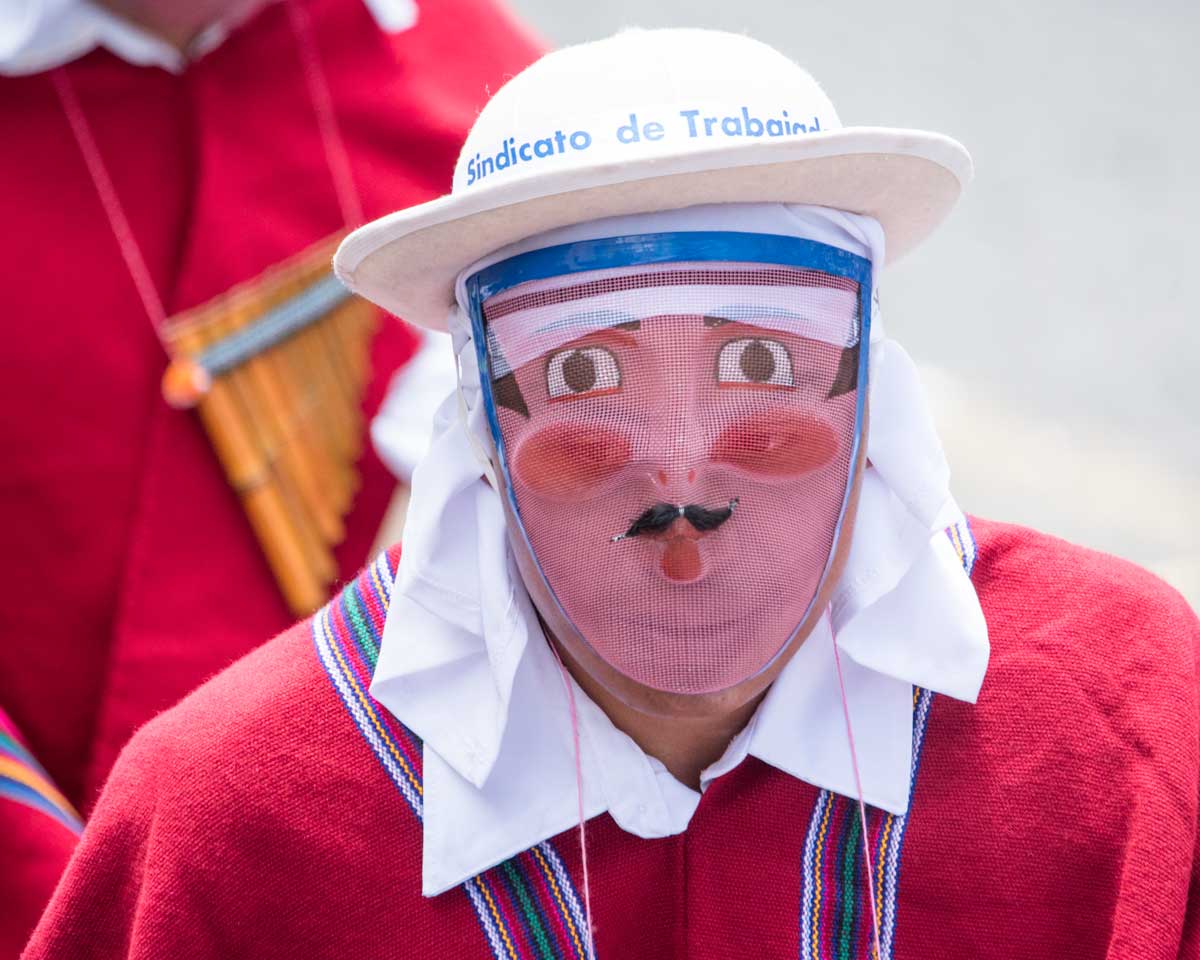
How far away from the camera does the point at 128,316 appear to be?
2.05 metres

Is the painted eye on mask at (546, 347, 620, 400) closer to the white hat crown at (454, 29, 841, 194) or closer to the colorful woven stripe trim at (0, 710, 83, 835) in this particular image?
the white hat crown at (454, 29, 841, 194)

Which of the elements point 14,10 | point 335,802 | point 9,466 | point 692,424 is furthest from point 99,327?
point 692,424

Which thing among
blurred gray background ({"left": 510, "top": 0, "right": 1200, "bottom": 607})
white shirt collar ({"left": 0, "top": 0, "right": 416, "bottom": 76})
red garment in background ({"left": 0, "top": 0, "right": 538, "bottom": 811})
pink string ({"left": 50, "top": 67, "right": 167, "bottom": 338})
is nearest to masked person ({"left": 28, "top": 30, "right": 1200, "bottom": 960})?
red garment in background ({"left": 0, "top": 0, "right": 538, "bottom": 811})

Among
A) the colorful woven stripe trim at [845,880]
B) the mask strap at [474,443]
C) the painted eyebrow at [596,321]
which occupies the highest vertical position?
the painted eyebrow at [596,321]

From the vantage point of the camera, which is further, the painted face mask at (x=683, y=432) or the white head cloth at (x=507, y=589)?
the white head cloth at (x=507, y=589)

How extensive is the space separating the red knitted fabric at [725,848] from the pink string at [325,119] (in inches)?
33.2

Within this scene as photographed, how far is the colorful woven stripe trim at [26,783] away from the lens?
6.08 feet

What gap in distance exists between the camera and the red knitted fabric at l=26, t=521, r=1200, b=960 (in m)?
1.51

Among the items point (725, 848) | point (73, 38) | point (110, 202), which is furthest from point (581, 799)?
point (73, 38)

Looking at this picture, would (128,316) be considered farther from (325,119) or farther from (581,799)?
(581,799)

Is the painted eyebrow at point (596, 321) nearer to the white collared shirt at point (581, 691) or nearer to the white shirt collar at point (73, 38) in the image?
the white collared shirt at point (581, 691)

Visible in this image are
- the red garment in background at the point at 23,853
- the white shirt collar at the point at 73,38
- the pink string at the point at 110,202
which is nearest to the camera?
the red garment in background at the point at 23,853

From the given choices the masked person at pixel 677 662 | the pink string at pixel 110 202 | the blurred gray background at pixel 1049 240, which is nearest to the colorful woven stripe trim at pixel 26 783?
the masked person at pixel 677 662

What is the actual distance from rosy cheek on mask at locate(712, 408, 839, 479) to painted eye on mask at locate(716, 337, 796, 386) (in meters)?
0.03
